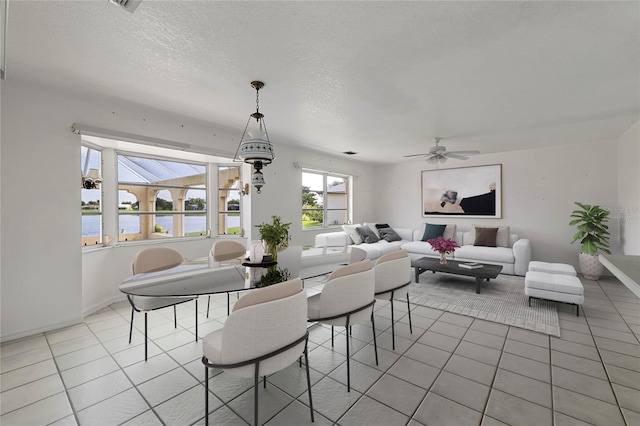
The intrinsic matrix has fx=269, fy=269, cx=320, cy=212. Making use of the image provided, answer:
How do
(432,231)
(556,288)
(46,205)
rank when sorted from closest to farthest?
1. (46,205)
2. (556,288)
3. (432,231)

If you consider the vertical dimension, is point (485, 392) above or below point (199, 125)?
below

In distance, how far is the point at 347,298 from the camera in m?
1.80

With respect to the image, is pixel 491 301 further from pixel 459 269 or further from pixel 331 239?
pixel 331 239

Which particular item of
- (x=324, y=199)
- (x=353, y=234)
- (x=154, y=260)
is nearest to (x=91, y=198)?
(x=154, y=260)

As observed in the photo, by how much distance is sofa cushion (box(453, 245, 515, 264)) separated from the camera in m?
4.88

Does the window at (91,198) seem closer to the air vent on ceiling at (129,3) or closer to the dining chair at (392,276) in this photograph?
Answer: the air vent on ceiling at (129,3)

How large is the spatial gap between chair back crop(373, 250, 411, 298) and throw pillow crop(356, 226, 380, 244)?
3.58 meters

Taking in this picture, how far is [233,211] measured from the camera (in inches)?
194

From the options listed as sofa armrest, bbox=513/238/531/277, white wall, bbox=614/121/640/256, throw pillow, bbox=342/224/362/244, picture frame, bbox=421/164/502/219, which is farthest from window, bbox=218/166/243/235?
white wall, bbox=614/121/640/256

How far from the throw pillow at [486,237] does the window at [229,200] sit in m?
4.77

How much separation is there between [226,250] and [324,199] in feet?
12.0

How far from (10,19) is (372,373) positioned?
3.46 meters

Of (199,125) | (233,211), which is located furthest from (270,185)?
(199,125)

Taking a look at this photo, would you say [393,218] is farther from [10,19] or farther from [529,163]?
[10,19]
